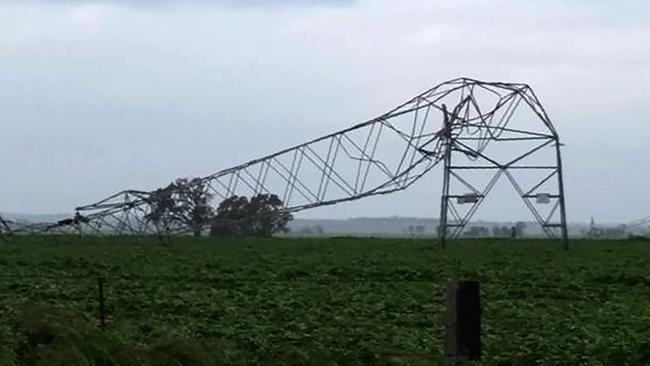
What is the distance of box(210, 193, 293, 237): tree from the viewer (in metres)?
56.8

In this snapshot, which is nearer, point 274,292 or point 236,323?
point 236,323

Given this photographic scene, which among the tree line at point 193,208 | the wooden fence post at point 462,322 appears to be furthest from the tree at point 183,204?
the wooden fence post at point 462,322

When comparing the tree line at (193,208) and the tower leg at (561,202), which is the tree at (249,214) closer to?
the tree line at (193,208)

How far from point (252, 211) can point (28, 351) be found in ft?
179

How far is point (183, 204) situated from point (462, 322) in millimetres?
50457

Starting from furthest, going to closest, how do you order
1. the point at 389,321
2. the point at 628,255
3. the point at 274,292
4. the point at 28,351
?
the point at 628,255 < the point at 274,292 < the point at 389,321 < the point at 28,351

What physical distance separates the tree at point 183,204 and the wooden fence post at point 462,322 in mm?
48722

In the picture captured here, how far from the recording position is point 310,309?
1917 cm

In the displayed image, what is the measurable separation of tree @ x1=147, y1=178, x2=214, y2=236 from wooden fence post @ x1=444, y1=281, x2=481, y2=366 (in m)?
48.7

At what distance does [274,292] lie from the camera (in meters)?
22.4

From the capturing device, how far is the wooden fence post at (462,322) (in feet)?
33.0

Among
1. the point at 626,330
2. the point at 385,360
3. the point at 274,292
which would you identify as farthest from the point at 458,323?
the point at 274,292

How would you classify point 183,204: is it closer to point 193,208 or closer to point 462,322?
point 193,208

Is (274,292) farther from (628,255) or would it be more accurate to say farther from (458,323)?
(628,255)
